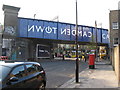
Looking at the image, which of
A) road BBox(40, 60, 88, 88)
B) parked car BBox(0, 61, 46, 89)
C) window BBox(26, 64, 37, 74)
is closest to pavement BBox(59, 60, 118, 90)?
road BBox(40, 60, 88, 88)

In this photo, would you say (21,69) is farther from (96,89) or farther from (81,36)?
(81,36)

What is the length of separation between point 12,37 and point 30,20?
4539 mm

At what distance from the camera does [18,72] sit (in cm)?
589

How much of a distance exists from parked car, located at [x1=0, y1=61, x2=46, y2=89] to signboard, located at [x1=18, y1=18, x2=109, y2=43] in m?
25.0

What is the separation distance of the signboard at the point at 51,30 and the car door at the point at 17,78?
84.8ft

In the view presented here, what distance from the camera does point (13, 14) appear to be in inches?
1222

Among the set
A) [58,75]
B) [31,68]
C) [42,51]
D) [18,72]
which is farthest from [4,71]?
[42,51]

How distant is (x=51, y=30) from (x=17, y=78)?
2910cm

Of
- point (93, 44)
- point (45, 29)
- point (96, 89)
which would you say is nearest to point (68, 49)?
point (93, 44)

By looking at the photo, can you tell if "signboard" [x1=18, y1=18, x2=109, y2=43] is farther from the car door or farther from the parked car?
the car door

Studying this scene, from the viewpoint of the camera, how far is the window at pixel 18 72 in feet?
18.6

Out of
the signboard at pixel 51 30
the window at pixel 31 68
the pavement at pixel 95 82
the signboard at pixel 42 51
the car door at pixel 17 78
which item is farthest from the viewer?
the signboard at pixel 42 51

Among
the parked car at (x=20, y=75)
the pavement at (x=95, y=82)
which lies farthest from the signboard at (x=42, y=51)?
the parked car at (x=20, y=75)

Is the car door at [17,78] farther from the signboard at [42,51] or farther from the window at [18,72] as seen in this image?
the signboard at [42,51]
